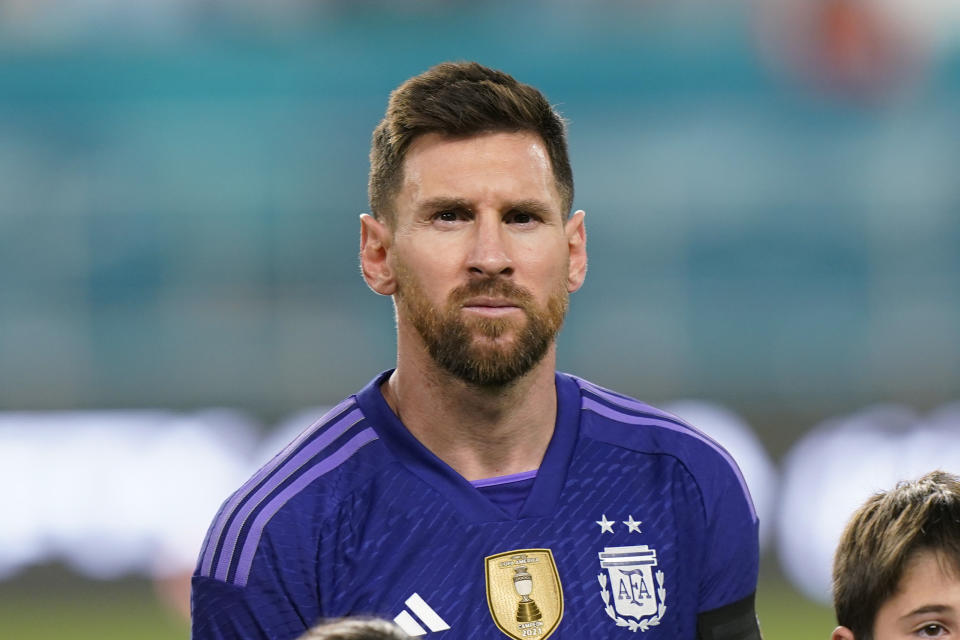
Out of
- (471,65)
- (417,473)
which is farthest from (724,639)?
(471,65)

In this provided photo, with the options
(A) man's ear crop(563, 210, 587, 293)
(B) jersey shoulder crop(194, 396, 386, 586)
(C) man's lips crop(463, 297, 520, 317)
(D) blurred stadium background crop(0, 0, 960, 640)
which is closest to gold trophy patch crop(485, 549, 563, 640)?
(B) jersey shoulder crop(194, 396, 386, 586)

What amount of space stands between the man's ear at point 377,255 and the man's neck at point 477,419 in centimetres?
16

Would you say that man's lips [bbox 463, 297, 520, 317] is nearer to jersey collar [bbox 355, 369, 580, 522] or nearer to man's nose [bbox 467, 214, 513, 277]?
man's nose [bbox 467, 214, 513, 277]

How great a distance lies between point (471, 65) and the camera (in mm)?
2895

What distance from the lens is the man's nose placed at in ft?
8.66

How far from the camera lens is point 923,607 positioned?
2717mm

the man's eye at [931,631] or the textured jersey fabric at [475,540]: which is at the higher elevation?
the textured jersey fabric at [475,540]

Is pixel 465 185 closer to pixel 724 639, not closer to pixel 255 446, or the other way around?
pixel 724 639

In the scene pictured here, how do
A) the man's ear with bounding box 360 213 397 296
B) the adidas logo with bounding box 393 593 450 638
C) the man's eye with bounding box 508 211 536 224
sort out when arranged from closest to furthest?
1. the adidas logo with bounding box 393 593 450 638
2. the man's eye with bounding box 508 211 536 224
3. the man's ear with bounding box 360 213 397 296

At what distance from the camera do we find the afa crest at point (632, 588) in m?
2.71

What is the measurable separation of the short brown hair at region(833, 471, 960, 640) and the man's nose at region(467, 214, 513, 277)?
883mm

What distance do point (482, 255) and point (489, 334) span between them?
14 centimetres

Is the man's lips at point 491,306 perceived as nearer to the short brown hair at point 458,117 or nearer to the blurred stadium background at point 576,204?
the short brown hair at point 458,117

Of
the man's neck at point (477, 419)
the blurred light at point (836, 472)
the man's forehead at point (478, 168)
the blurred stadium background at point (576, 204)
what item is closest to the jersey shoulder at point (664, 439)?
the man's neck at point (477, 419)
